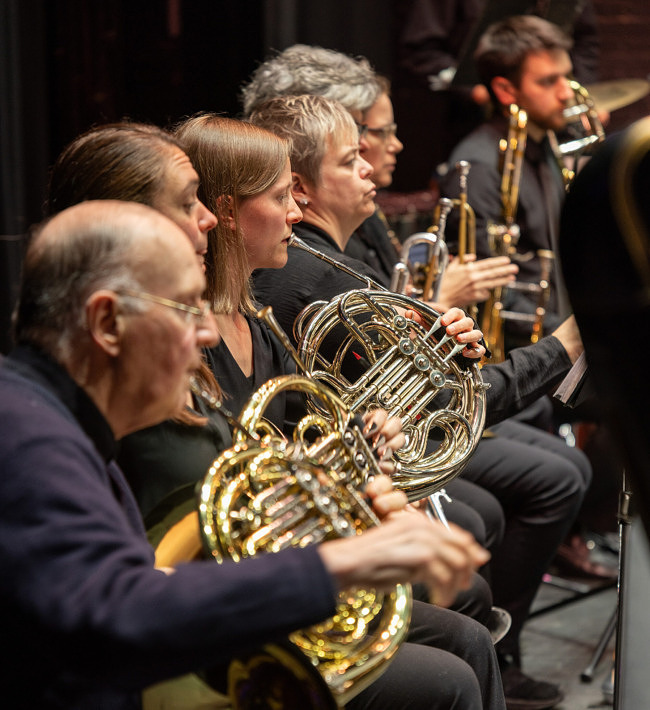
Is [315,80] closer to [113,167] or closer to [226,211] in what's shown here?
[226,211]

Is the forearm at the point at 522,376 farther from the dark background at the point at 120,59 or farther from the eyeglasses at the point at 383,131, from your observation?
the dark background at the point at 120,59

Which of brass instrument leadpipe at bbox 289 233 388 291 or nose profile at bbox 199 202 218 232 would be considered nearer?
nose profile at bbox 199 202 218 232

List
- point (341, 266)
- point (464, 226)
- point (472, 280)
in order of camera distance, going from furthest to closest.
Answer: point (464, 226) < point (472, 280) < point (341, 266)

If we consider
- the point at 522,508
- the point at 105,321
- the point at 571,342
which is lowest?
the point at 522,508

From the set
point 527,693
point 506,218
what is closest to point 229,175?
point 527,693

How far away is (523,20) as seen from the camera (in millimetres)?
3807

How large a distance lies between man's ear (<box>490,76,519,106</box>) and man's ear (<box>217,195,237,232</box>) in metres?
2.15

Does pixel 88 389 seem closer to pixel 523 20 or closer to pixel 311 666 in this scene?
pixel 311 666

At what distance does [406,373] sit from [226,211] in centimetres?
46

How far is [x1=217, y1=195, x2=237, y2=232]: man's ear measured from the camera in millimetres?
1925

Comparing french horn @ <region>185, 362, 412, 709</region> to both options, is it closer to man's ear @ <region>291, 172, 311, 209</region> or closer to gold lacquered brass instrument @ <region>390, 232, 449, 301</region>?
man's ear @ <region>291, 172, 311, 209</region>

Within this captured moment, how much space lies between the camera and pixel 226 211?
193cm

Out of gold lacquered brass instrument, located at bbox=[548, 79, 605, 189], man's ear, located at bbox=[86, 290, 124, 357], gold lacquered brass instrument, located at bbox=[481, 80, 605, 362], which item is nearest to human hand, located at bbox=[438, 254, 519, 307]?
gold lacquered brass instrument, located at bbox=[481, 80, 605, 362]

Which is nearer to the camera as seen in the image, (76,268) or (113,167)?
(76,268)
